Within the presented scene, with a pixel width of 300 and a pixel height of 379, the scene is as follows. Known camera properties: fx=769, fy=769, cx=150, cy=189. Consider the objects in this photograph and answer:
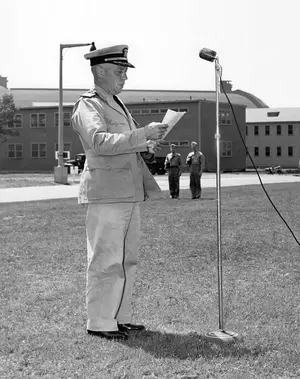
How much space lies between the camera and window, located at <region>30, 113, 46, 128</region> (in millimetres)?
69438

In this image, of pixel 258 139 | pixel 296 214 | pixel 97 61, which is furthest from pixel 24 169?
pixel 97 61

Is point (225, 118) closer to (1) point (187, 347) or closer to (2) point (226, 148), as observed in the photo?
(2) point (226, 148)

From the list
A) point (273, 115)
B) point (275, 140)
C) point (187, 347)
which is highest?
point (273, 115)

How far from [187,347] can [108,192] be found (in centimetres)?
114

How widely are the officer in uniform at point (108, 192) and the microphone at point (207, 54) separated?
0.50 m

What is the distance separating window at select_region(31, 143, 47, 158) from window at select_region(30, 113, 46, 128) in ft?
5.73

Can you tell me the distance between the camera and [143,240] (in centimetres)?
1122

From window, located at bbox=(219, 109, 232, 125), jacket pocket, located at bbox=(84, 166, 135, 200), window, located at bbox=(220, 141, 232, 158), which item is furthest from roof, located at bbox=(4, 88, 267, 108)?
jacket pocket, located at bbox=(84, 166, 135, 200)

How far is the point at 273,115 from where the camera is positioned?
89.0 metres

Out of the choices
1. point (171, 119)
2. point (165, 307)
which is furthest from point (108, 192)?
point (165, 307)

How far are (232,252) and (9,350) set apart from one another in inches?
205

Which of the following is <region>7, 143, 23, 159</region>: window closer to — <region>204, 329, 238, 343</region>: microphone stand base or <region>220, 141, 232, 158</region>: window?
<region>220, 141, 232, 158</region>: window

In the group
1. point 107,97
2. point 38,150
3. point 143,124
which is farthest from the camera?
point 38,150

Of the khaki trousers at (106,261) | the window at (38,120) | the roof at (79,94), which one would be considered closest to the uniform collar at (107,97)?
the khaki trousers at (106,261)
